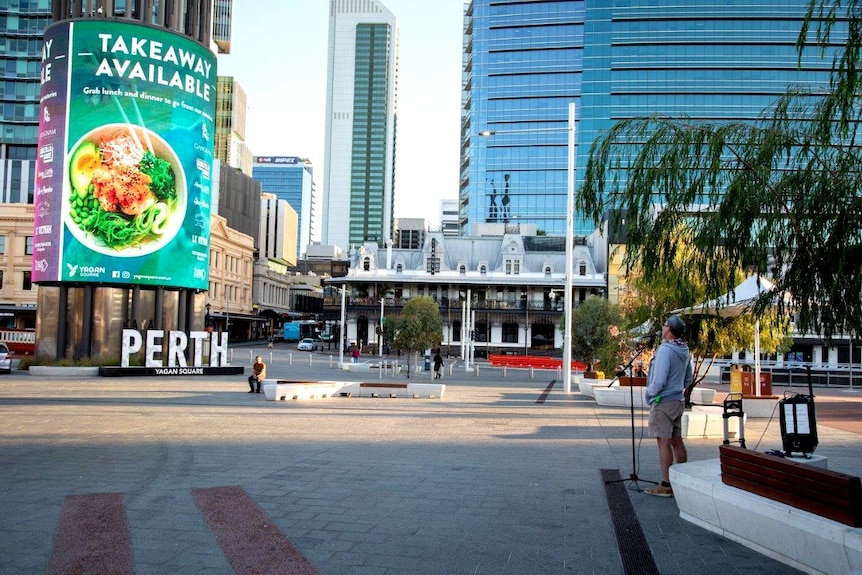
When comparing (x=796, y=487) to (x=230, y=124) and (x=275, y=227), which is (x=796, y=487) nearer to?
(x=230, y=124)

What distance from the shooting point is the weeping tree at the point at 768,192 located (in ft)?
20.6

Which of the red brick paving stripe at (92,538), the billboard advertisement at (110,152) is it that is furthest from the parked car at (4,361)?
the red brick paving stripe at (92,538)

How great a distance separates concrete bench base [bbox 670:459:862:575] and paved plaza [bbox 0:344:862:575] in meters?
0.13

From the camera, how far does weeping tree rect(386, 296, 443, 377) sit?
120 ft

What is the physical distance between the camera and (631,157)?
8.69 m

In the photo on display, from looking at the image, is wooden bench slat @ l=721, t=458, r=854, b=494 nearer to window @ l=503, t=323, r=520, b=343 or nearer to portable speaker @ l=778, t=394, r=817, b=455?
portable speaker @ l=778, t=394, r=817, b=455

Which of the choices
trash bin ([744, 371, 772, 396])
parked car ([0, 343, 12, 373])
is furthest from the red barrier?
parked car ([0, 343, 12, 373])

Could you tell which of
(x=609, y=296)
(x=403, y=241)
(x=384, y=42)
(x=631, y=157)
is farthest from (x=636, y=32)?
(x=384, y=42)

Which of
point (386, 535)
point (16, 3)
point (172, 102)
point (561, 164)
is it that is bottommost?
point (386, 535)

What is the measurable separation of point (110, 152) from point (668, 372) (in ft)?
92.1

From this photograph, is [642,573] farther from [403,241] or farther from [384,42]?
[384,42]

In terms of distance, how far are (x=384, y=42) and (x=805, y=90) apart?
202 meters

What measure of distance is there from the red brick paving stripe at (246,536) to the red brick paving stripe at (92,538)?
0.78 meters

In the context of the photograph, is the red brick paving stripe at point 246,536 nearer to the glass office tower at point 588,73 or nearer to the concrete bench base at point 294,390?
the concrete bench base at point 294,390
